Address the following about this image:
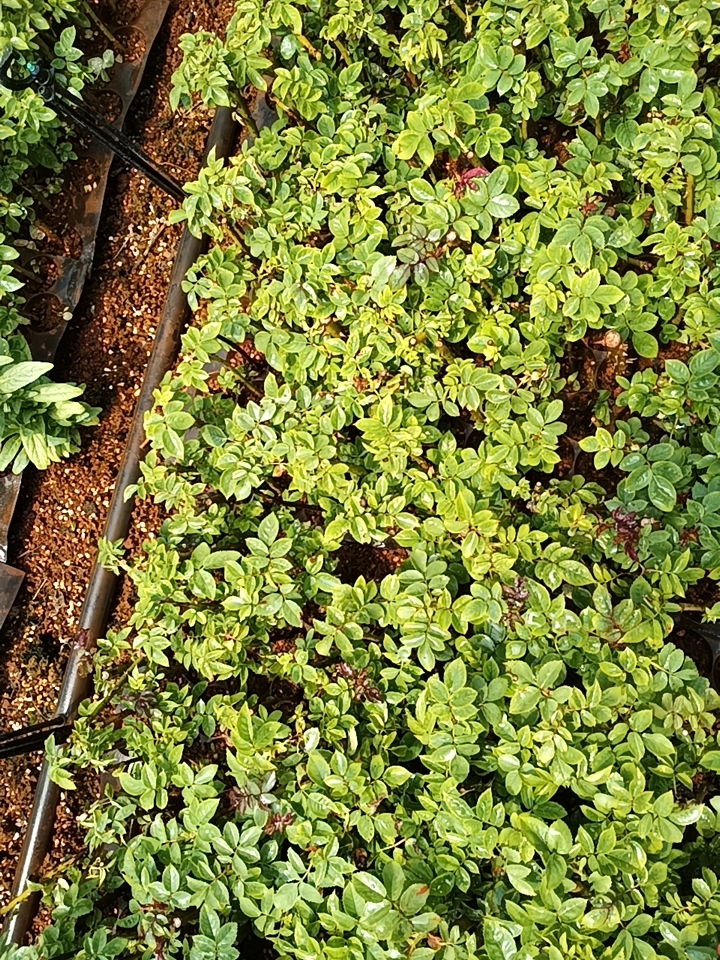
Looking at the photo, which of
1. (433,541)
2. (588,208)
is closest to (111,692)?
(433,541)

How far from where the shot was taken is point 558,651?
1.66 m

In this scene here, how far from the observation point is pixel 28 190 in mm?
2680

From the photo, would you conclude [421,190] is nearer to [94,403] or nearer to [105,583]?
[94,403]

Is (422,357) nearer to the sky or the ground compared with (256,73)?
nearer to the ground

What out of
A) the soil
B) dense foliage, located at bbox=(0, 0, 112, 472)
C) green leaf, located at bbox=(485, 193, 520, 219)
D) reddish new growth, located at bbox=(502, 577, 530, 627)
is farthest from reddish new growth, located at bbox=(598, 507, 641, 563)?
dense foliage, located at bbox=(0, 0, 112, 472)

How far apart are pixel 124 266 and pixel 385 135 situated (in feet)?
3.79

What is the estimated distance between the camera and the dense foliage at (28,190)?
2.26m

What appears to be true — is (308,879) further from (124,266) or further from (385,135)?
(124,266)

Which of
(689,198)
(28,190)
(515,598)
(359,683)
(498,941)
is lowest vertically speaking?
(498,941)

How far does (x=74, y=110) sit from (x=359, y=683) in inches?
79.4

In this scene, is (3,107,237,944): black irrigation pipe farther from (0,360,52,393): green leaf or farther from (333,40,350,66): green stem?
(333,40,350,66): green stem

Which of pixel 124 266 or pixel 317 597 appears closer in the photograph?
pixel 317 597

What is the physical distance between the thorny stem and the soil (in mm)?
1691

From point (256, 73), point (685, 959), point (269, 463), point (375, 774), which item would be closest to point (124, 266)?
point (256, 73)
